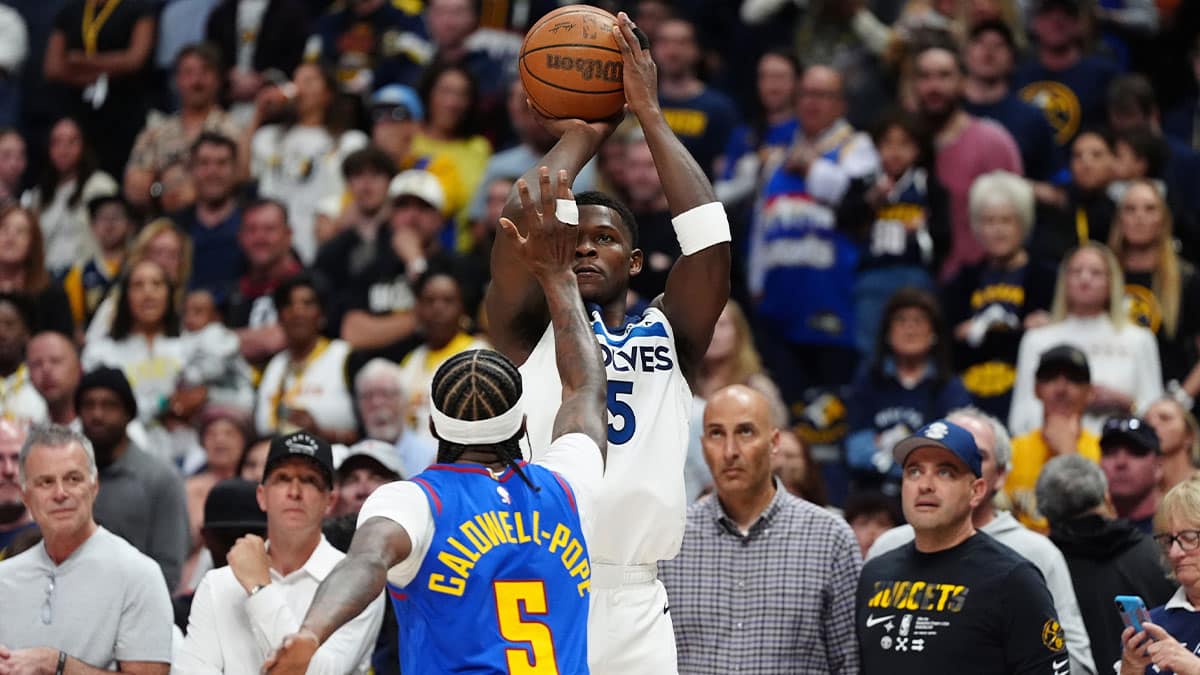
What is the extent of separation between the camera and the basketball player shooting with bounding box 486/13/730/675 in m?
6.90

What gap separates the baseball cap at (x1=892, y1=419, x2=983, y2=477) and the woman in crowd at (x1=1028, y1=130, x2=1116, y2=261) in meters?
5.24

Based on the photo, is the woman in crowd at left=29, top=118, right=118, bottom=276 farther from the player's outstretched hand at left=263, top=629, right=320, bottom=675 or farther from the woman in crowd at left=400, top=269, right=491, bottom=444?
the player's outstretched hand at left=263, top=629, right=320, bottom=675

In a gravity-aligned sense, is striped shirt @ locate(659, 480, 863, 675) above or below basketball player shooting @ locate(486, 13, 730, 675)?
below

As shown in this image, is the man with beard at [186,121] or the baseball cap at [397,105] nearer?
the baseball cap at [397,105]

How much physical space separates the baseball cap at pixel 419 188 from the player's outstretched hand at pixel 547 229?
742 centimetres

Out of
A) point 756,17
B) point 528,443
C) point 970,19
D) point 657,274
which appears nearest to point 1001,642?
point 528,443

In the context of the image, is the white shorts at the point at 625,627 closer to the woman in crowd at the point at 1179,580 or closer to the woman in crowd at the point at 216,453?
the woman in crowd at the point at 1179,580

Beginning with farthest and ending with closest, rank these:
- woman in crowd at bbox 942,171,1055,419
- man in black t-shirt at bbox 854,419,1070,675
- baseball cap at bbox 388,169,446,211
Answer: baseball cap at bbox 388,169,446,211, woman in crowd at bbox 942,171,1055,419, man in black t-shirt at bbox 854,419,1070,675

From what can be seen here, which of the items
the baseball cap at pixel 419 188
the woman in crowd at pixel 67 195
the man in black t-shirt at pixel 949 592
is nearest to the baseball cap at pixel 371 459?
the man in black t-shirt at pixel 949 592

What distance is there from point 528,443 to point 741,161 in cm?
805

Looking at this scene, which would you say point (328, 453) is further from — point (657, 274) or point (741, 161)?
point (741, 161)

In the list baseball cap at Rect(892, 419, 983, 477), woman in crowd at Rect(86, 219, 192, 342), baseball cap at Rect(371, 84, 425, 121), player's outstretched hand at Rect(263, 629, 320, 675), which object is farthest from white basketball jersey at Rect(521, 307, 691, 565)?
baseball cap at Rect(371, 84, 425, 121)

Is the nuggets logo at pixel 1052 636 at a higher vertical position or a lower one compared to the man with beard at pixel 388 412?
lower

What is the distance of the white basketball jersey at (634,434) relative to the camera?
22.6 feet
